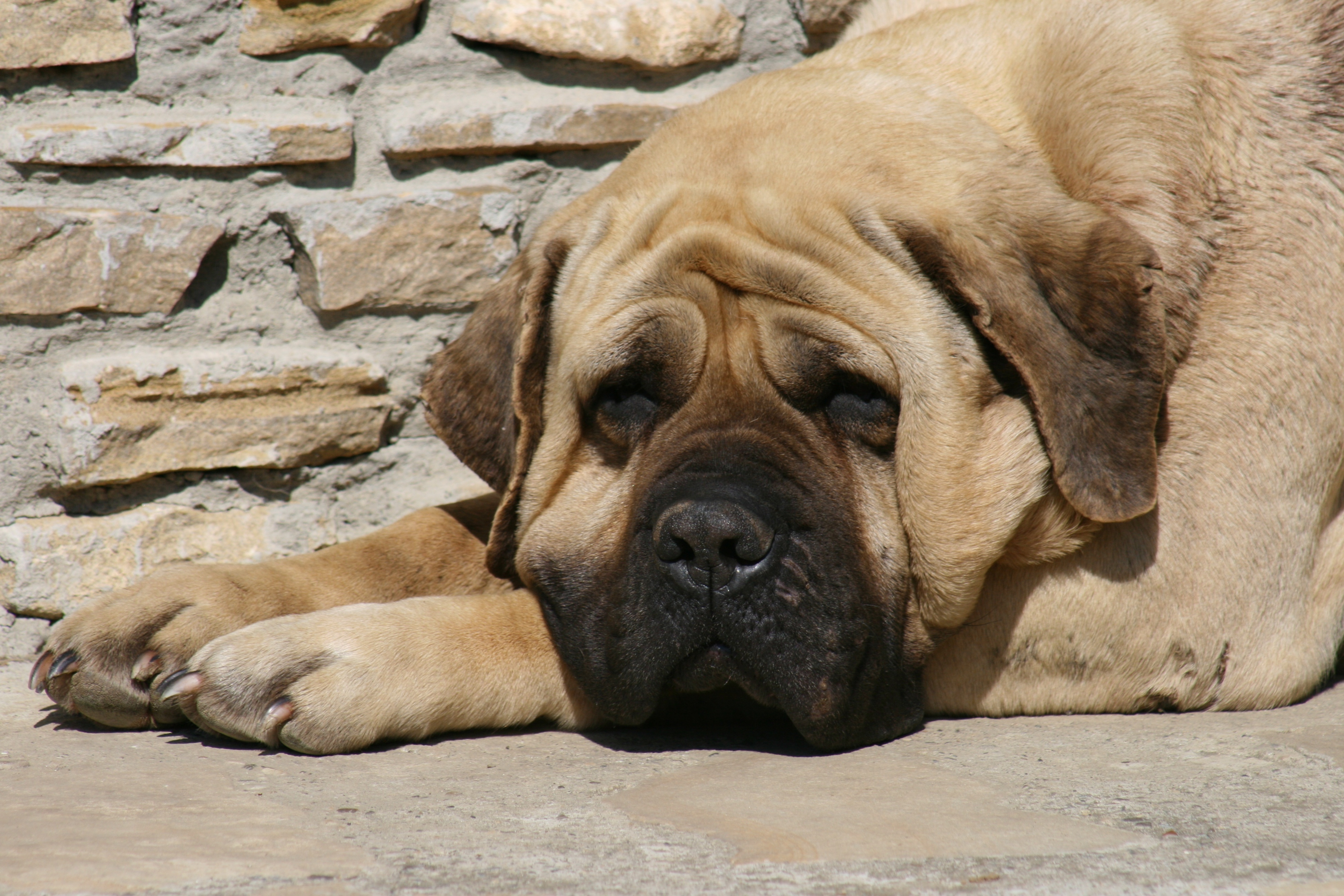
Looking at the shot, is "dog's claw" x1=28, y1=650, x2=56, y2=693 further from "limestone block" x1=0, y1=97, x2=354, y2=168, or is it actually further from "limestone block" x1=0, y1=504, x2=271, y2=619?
"limestone block" x1=0, y1=97, x2=354, y2=168

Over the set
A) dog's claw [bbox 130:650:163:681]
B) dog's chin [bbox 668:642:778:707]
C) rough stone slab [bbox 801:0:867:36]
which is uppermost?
rough stone slab [bbox 801:0:867:36]

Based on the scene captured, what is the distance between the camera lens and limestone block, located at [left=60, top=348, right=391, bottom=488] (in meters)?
3.41

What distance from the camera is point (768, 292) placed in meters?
2.56

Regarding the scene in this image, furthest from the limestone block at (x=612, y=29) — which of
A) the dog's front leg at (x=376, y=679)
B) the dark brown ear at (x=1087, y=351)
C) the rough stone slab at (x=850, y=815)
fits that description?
the rough stone slab at (x=850, y=815)

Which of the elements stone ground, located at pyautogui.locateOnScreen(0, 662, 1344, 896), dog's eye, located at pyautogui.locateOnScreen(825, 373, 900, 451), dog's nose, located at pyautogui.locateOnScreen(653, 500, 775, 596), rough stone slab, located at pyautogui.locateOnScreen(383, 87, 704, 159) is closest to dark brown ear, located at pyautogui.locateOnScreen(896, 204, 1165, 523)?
dog's eye, located at pyautogui.locateOnScreen(825, 373, 900, 451)

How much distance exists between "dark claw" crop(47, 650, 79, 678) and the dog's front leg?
0.22 meters

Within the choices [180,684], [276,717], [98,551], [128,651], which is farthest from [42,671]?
[98,551]

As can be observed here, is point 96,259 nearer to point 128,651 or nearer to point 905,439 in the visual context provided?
point 128,651

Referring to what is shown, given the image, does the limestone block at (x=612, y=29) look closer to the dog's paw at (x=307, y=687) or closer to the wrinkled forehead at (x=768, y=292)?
the wrinkled forehead at (x=768, y=292)

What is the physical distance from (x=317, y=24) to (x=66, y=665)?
1959 mm

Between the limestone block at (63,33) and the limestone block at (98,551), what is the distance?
1221 millimetres

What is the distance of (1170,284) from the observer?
2602 mm

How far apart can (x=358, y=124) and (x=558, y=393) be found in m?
1.38

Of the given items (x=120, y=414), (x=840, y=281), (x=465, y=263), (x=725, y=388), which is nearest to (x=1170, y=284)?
(x=840, y=281)
